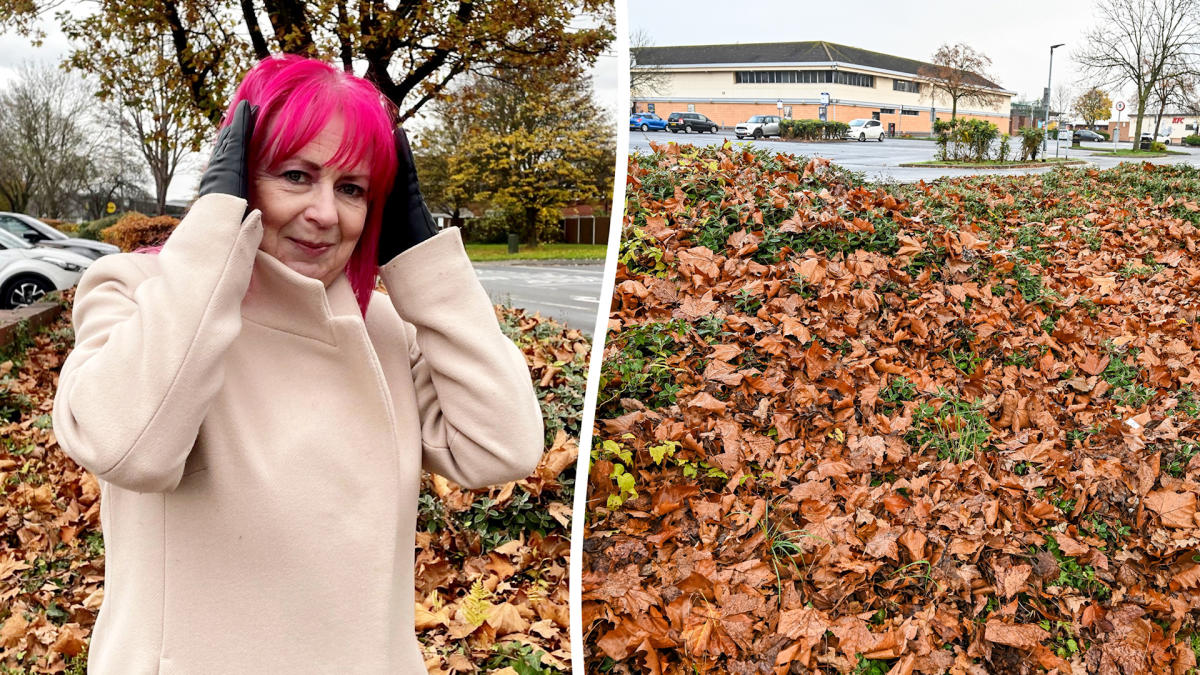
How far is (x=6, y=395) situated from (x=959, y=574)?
508cm

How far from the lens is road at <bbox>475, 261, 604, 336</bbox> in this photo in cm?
385

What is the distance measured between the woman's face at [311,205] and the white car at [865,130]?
1.67 meters

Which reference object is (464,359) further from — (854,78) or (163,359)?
(854,78)

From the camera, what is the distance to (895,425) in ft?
8.71

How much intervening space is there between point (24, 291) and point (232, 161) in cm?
763

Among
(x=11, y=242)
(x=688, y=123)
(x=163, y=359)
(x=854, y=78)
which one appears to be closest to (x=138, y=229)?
(x=11, y=242)

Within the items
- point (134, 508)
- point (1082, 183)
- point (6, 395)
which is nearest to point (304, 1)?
point (6, 395)

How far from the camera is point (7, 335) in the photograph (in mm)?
5914

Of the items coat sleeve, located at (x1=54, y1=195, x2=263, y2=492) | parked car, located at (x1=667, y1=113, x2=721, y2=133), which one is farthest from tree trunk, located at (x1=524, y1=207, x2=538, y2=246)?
coat sleeve, located at (x1=54, y1=195, x2=263, y2=492)

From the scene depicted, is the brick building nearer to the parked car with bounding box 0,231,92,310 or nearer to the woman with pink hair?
the woman with pink hair

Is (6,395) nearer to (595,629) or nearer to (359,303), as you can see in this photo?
(595,629)

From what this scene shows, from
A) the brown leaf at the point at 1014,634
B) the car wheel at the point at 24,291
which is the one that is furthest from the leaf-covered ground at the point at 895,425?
the car wheel at the point at 24,291

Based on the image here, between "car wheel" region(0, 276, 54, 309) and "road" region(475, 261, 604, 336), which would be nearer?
"road" region(475, 261, 604, 336)

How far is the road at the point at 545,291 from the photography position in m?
3.85
